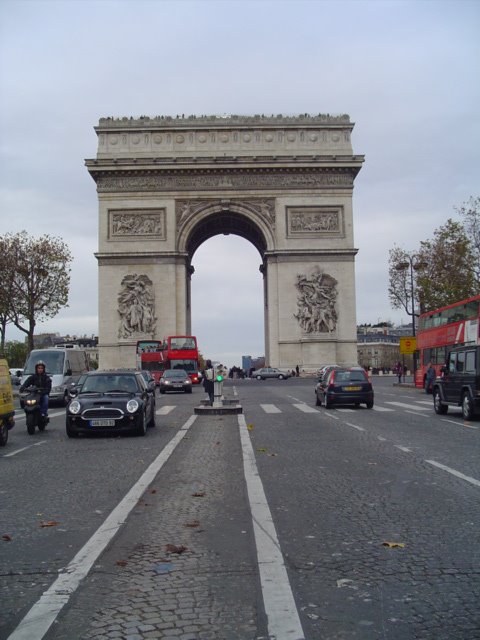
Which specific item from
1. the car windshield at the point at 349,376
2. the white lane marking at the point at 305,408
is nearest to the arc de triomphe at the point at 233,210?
the white lane marking at the point at 305,408

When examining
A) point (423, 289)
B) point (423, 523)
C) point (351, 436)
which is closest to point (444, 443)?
point (351, 436)

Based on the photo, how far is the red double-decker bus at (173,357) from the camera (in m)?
50.6

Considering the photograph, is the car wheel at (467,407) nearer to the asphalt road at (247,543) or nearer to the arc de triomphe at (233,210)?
the asphalt road at (247,543)

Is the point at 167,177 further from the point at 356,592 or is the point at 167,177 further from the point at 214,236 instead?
the point at 356,592

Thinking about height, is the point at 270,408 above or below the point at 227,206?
below

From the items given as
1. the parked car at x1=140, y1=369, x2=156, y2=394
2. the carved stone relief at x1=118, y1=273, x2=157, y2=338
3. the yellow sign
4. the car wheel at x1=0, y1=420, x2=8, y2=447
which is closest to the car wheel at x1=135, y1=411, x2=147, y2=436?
the parked car at x1=140, y1=369, x2=156, y2=394

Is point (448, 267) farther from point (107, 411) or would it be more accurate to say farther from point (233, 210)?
point (107, 411)

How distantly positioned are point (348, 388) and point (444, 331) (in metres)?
10.1

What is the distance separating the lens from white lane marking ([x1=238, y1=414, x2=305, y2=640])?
13.9 feet

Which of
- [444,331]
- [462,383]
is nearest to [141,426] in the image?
[462,383]

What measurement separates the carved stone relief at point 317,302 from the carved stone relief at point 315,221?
3079 millimetres

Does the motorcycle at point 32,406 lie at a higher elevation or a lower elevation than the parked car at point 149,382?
lower

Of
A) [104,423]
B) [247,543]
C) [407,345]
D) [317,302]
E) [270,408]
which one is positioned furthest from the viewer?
[317,302]

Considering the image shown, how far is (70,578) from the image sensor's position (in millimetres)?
5195
